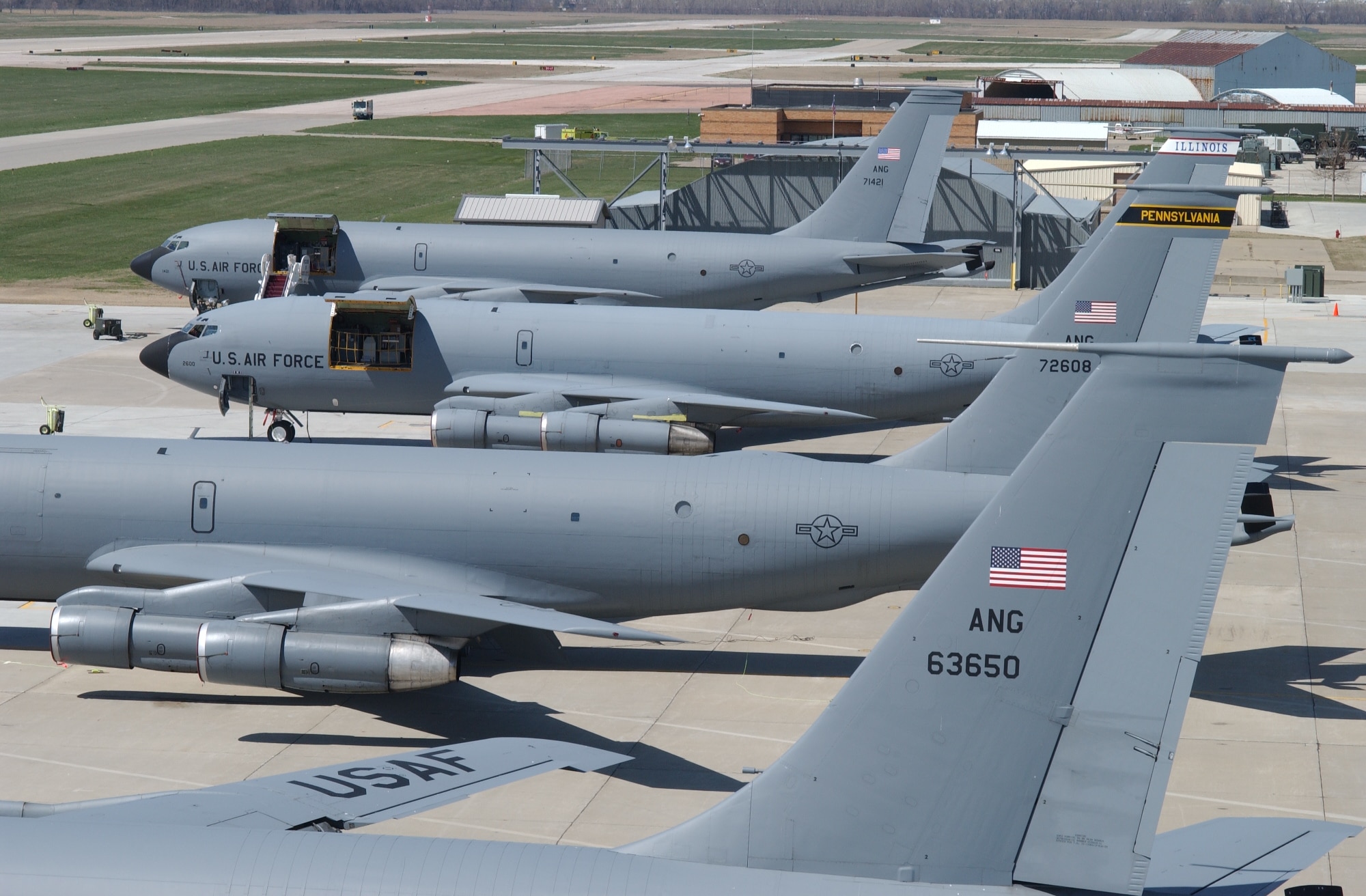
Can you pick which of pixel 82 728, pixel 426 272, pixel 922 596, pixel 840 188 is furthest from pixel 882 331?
pixel 922 596

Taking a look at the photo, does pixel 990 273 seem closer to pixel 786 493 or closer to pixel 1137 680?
pixel 786 493

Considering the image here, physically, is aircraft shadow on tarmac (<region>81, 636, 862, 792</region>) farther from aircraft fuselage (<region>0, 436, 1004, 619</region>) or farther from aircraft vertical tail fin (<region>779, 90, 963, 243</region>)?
aircraft vertical tail fin (<region>779, 90, 963, 243</region>)

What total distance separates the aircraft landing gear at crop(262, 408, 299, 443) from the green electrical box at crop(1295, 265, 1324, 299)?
43301 mm

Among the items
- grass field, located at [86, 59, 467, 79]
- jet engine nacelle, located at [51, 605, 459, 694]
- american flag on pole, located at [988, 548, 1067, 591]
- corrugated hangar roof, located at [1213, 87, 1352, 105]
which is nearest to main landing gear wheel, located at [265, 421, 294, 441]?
jet engine nacelle, located at [51, 605, 459, 694]

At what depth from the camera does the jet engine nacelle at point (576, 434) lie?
32312mm

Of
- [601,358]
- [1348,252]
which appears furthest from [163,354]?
[1348,252]

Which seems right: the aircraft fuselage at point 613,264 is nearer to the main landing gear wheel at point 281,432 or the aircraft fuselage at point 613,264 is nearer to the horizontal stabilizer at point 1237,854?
the main landing gear wheel at point 281,432

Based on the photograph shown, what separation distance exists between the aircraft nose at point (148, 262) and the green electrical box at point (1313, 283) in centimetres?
4578

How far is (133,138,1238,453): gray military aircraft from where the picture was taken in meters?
34.9

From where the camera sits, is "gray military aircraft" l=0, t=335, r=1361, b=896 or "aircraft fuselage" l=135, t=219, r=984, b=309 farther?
"aircraft fuselage" l=135, t=219, r=984, b=309

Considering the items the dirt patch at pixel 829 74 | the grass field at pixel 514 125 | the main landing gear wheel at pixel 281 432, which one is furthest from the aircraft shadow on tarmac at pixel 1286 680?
the dirt patch at pixel 829 74

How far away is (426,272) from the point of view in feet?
152

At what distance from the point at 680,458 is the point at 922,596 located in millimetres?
13116

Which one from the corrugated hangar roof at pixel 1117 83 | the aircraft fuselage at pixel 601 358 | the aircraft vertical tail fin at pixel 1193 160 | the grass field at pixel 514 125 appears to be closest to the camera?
the aircraft vertical tail fin at pixel 1193 160
